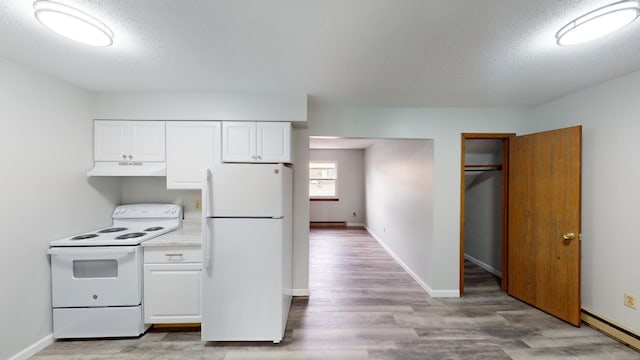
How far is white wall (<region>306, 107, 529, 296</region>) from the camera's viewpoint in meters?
3.12

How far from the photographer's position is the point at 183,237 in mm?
2527

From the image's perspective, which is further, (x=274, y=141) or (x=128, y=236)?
(x=274, y=141)

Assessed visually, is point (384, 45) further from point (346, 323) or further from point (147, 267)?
point (147, 267)

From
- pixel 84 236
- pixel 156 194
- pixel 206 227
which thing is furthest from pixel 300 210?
pixel 84 236

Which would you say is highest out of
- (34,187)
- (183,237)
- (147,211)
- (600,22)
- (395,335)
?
(600,22)

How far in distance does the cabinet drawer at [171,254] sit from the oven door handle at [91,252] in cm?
14

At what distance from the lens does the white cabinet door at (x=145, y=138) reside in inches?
102

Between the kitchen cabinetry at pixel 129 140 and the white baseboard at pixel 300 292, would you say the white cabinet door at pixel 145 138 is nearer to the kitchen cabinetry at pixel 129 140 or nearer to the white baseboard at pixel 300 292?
the kitchen cabinetry at pixel 129 140

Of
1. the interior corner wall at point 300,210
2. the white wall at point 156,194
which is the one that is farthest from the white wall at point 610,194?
the white wall at point 156,194

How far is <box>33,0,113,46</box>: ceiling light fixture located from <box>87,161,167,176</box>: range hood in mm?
1321

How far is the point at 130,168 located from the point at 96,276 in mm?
1045

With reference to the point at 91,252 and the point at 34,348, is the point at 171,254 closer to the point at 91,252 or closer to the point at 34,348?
the point at 91,252

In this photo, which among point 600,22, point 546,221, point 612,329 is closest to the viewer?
point 600,22

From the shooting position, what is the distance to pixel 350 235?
6574mm
